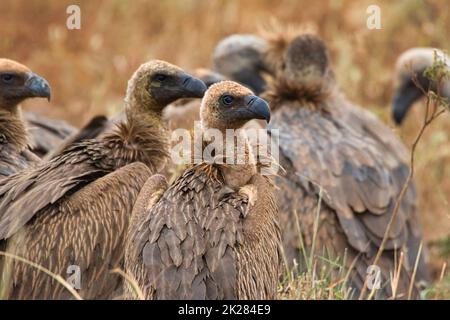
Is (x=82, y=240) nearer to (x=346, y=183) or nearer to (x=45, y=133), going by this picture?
(x=346, y=183)

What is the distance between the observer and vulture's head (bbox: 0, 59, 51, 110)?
7.32 m

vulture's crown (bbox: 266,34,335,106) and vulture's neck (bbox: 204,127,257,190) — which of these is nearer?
vulture's neck (bbox: 204,127,257,190)

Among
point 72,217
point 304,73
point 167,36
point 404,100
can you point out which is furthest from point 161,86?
point 167,36

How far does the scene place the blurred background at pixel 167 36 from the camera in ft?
47.9

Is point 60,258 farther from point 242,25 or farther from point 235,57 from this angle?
point 242,25

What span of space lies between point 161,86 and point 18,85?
1.04m

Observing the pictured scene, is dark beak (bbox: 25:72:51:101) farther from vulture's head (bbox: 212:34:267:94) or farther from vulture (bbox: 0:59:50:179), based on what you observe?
vulture's head (bbox: 212:34:267:94)

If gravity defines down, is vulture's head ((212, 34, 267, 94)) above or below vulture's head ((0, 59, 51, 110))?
above

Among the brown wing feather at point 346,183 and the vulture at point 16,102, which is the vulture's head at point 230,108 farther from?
the brown wing feather at point 346,183

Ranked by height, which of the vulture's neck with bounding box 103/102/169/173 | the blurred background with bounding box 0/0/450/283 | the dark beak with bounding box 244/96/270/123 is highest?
the blurred background with bounding box 0/0/450/283

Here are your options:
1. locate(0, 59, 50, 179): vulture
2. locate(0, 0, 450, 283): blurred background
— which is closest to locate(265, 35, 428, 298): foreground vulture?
locate(0, 59, 50, 179): vulture

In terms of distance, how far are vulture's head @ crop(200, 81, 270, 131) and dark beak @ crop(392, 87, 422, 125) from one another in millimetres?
6280

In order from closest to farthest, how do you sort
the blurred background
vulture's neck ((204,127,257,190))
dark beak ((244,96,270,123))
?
vulture's neck ((204,127,257,190)) < dark beak ((244,96,270,123)) < the blurred background
